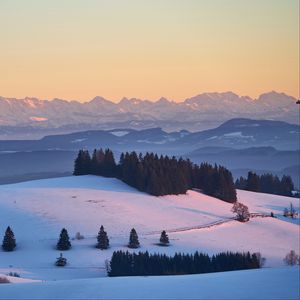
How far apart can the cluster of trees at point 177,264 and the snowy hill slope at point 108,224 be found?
2.92m

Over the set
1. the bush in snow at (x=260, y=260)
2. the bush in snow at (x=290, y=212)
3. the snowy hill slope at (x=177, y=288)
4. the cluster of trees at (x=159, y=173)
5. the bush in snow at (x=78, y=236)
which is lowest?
the bush in snow at (x=260, y=260)

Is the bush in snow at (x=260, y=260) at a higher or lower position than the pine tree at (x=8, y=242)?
lower

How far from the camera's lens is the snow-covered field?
7781 centimetres

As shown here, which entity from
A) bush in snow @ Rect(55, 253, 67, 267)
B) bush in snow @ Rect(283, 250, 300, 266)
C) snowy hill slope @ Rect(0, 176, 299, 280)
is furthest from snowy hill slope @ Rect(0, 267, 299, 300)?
bush in snow @ Rect(283, 250, 300, 266)

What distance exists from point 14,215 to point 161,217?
71.0 ft

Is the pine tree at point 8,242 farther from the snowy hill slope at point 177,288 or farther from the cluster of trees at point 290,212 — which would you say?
the cluster of trees at point 290,212

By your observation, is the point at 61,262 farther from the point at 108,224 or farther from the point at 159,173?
the point at 159,173

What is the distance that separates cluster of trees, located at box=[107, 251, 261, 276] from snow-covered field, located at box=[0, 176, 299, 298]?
2629mm

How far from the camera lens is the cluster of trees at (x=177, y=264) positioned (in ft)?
214

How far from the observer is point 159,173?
125688mm

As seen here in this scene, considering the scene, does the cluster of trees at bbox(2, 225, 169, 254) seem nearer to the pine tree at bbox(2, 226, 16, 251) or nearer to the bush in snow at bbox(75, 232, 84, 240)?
the pine tree at bbox(2, 226, 16, 251)

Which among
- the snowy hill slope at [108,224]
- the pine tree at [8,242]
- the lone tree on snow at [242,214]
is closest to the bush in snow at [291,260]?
the snowy hill slope at [108,224]

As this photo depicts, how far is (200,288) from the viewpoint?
37.7 m

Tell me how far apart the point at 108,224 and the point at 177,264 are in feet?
109
